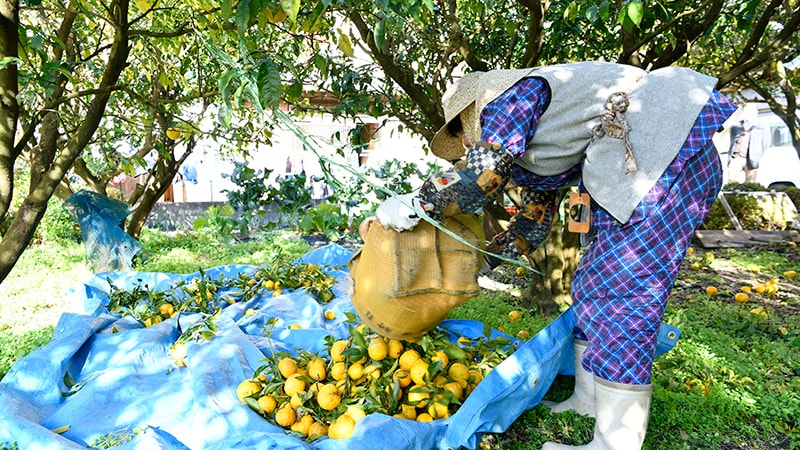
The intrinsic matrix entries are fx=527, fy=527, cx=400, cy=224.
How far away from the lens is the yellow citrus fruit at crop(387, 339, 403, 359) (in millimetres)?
2385

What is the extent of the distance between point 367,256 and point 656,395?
5.05ft

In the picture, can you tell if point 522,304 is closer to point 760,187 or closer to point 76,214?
point 76,214

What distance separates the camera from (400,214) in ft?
6.04

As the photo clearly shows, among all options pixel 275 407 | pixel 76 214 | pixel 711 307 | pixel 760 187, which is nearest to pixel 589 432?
pixel 275 407

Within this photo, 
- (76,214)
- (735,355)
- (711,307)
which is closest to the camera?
(735,355)

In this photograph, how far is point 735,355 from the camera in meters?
3.02

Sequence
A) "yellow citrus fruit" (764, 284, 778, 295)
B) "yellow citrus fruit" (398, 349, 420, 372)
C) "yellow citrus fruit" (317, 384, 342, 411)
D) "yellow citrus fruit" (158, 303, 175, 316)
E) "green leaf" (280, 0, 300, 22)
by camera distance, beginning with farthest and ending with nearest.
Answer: "yellow citrus fruit" (764, 284, 778, 295) → "yellow citrus fruit" (158, 303, 175, 316) → "yellow citrus fruit" (398, 349, 420, 372) → "yellow citrus fruit" (317, 384, 342, 411) → "green leaf" (280, 0, 300, 22)

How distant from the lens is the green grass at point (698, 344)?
2240 mm

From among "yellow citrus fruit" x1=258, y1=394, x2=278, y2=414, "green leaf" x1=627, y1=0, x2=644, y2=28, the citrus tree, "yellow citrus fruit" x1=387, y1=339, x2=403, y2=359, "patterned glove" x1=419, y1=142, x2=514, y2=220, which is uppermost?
the citrus tree

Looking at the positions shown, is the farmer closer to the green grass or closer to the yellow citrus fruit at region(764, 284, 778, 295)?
the green grass

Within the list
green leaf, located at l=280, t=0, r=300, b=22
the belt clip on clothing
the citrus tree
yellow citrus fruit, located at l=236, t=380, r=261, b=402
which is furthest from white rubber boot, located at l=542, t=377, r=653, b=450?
the citrus tree

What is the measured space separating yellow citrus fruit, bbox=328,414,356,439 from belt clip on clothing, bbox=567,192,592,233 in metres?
1.12

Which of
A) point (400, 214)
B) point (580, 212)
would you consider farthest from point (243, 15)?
point (580, 212)

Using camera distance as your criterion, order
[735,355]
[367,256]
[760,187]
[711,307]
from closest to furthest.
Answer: [367,256] → [735,355] → [711,307] → [760,187]
